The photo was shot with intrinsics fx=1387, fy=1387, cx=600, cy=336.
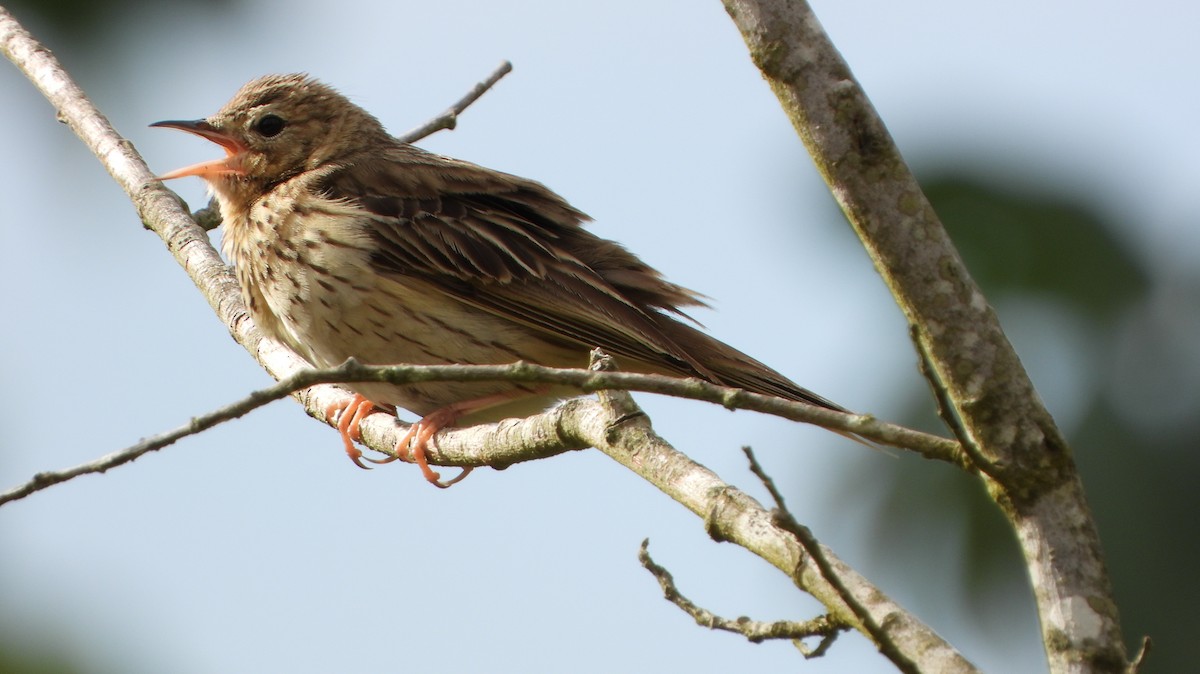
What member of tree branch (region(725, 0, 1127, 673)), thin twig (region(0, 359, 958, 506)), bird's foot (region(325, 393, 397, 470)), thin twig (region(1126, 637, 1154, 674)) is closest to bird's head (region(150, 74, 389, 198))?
bird's foot (region(325, 393, 397, 470))

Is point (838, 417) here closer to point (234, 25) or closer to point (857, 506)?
point (857, 506)

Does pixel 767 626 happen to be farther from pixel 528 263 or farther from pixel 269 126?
pixel 269 126

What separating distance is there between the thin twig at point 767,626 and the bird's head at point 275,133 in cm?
370

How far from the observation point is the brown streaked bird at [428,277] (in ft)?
18.5

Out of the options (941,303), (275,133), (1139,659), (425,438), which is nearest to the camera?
(1139,659)

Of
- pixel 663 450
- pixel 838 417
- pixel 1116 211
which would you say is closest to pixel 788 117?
pixel 838 417

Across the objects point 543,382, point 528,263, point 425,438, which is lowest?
point 543,382

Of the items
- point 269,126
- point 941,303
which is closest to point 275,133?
point 269,126

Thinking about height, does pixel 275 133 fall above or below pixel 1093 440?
below

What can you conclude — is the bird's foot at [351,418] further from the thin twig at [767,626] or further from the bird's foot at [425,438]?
the thin twig at [767,626]

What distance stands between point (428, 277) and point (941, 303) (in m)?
3.30

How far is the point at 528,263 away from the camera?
19.9 feet

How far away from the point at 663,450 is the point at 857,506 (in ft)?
25.5

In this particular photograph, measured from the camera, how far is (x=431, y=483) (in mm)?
5473
